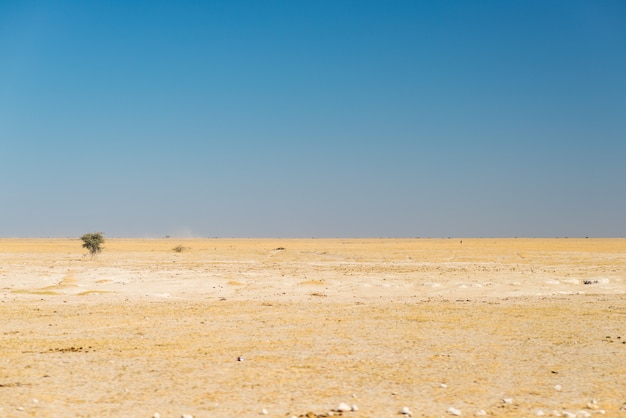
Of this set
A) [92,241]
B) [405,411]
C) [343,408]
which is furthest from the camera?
[92,241]

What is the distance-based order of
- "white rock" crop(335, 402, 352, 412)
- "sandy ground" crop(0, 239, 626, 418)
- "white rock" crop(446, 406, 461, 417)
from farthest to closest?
1. "sandy ground" crop(0, 239, 626, 418)
2. "white rock" crop(335, 402, 352, 412)
3. "white rock" crop(446, 406, 461, 417)

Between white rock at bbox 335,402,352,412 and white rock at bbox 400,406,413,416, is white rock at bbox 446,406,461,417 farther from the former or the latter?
white rock at bbox 335,402,352,412

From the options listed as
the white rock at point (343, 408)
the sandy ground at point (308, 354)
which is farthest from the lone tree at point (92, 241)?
the white rock at point (343, 408)

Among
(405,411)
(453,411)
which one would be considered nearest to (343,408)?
(405,411)

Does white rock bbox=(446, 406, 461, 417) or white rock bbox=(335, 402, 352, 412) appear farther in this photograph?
white rock bbox=(335, 402, 352, 412)

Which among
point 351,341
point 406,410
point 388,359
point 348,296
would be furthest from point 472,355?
point 348,296

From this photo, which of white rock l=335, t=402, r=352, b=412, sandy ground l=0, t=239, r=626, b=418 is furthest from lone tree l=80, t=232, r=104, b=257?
white rock l=335, t=402, r=352, b=412

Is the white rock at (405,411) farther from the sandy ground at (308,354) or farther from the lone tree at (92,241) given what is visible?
the lone tree at (92,241)

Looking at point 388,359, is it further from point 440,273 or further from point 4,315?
point 440,273

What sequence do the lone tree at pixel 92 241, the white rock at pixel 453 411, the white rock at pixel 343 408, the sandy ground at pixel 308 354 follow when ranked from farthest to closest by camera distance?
the lone tree at pixel 92 241, the sandy ground at pixel 308 354, the white rock at pixel 343 408, the white rock at pixel 453 411

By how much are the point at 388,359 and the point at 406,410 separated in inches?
155

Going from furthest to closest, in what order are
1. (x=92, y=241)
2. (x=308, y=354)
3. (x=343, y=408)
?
1. (x=92, y=241)
2. (x=308, y=354)
3. (x=343, y=408)

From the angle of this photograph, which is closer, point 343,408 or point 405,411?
point 405,411

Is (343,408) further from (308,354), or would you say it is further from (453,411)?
(308,354)
